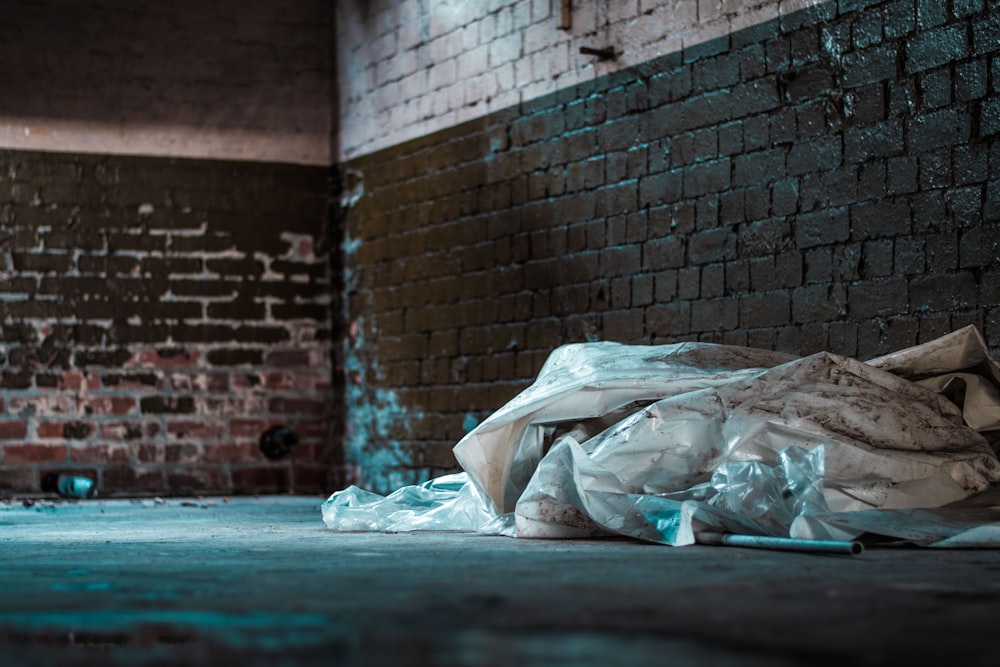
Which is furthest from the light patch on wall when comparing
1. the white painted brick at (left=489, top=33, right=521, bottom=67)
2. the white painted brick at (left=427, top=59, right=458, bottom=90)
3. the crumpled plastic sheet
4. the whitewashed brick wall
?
the crumpled plastic sheet

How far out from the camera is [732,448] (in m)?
3.99

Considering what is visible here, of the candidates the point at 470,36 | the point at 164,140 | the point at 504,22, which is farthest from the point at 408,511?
the point at 164,140

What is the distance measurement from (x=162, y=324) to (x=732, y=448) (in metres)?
5.21

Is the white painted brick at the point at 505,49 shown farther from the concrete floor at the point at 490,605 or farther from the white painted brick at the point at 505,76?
the concrete floor at the point at 490,605

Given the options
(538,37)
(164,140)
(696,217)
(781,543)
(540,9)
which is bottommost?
(781,543)

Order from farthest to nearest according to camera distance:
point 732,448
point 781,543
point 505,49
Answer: point 505,49 < point 732,448 < point 781,543

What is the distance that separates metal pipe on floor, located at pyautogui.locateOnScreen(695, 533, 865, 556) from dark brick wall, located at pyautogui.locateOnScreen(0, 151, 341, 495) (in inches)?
204

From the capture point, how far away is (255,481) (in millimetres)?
8359

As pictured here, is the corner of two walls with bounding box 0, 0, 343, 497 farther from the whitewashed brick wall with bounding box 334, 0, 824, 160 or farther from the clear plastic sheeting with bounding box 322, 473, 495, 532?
the clear plastic sheeting with bounding box 322, 473, 495, 532

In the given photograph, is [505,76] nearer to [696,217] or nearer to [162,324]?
[696,217]

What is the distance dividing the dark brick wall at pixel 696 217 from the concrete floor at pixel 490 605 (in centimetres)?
184

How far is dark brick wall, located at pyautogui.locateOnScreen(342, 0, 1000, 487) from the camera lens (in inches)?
192

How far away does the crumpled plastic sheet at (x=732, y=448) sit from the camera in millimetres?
3785

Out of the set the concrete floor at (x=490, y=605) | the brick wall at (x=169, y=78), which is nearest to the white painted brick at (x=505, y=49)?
the brick wall at (x=169, y=78)
